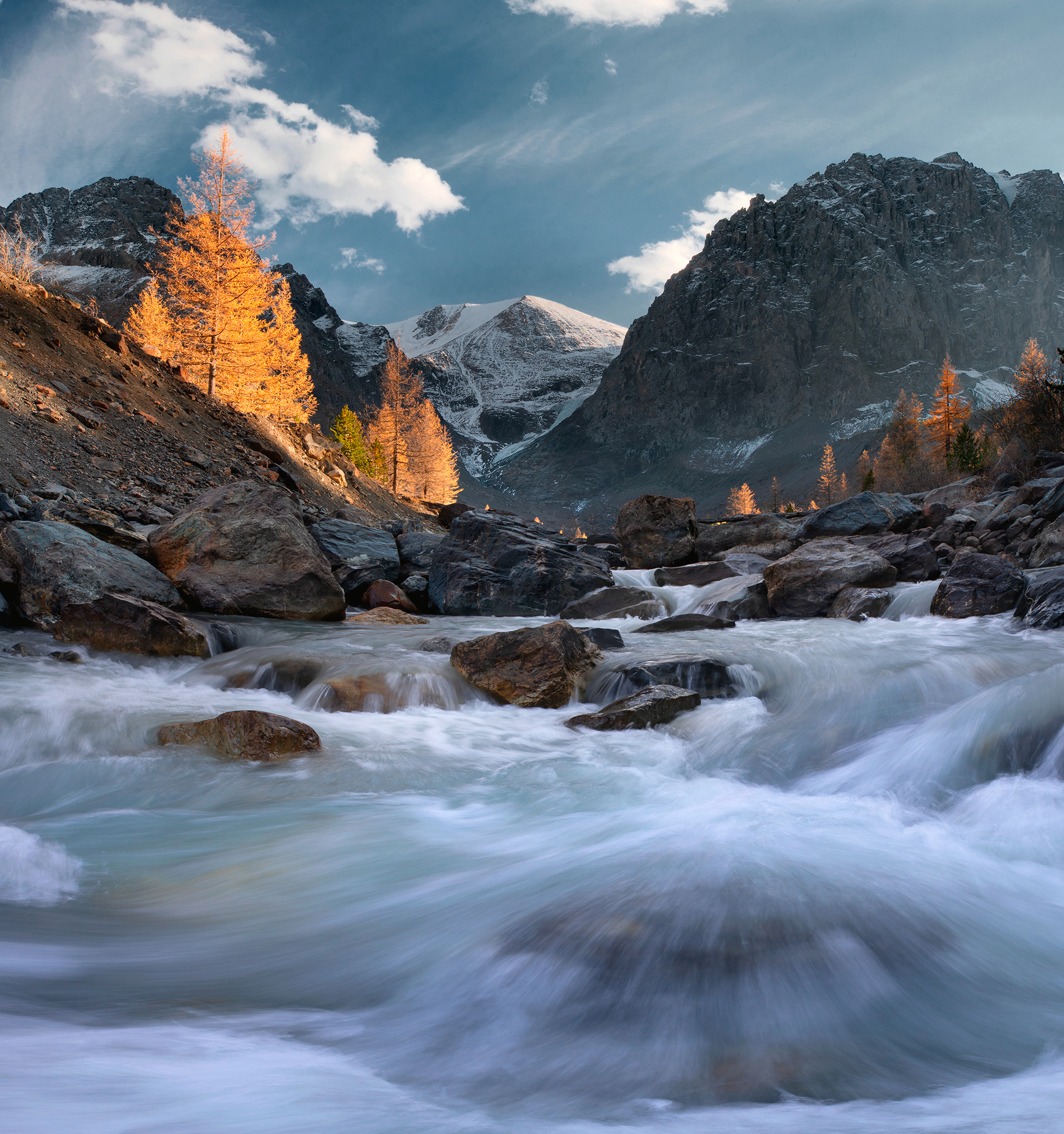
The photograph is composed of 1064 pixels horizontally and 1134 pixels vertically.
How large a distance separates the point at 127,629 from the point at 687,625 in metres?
7.97

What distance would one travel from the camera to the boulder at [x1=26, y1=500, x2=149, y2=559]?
968 centimetres

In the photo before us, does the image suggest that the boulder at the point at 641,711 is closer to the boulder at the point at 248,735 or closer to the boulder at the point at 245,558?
the boulder at the point at 248,735

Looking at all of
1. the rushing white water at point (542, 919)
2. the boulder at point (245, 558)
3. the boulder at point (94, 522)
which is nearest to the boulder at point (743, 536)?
the boulder at point (245, 558)

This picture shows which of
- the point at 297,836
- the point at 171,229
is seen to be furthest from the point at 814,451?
the point at 297,836

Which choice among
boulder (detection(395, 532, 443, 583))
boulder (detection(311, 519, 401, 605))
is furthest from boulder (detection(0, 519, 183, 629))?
boulder (detection(395, 532, 443, 583))

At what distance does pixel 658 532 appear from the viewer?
60.8ft

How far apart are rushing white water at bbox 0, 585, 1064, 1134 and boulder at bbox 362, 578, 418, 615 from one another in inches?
218

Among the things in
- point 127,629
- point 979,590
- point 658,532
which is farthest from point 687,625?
point 127,629

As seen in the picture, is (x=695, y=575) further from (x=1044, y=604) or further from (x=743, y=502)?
A: (x=743, y=502)

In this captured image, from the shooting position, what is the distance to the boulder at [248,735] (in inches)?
220

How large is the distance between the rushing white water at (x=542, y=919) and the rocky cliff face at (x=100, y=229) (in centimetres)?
10881

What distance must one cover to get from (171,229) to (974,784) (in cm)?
2583

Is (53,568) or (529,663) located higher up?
(53,568)

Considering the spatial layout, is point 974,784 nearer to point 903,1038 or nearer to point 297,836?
point 903,1038
